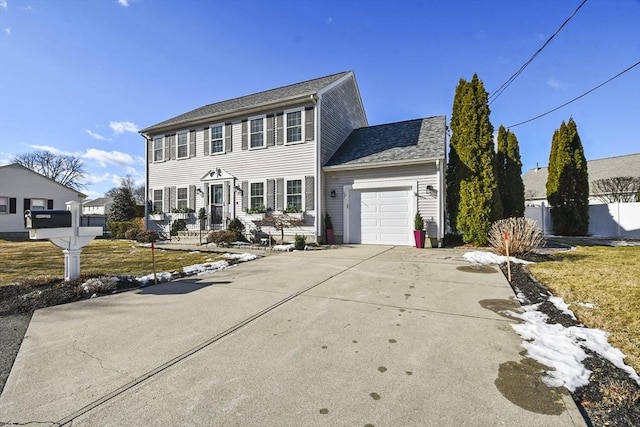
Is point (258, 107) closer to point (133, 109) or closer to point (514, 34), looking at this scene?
point (133, 109)

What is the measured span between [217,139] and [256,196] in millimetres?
3742

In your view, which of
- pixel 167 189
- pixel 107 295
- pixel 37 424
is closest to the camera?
pixel 37 424

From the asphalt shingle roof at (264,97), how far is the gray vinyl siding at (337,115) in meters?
0.61

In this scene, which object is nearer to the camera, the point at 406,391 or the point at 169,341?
the point at 406,391

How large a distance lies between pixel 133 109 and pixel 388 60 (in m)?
11.6

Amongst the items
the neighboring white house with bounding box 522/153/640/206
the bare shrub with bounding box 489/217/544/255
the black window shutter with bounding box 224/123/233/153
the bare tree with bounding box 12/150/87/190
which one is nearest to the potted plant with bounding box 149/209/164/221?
the black window shutter with bounding box 224/123/233/153

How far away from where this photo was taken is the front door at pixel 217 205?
1380 cm

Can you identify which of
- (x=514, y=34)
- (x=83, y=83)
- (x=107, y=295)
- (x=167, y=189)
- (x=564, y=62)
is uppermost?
(x=514, y=34)

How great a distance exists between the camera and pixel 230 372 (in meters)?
2.31

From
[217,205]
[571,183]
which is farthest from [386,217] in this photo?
[571,183]

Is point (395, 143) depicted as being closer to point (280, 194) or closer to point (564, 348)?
point (280, 194)

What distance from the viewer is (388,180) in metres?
11.4

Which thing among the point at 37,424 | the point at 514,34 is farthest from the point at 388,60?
the point at 37,424

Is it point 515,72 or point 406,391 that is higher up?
point 515,72
